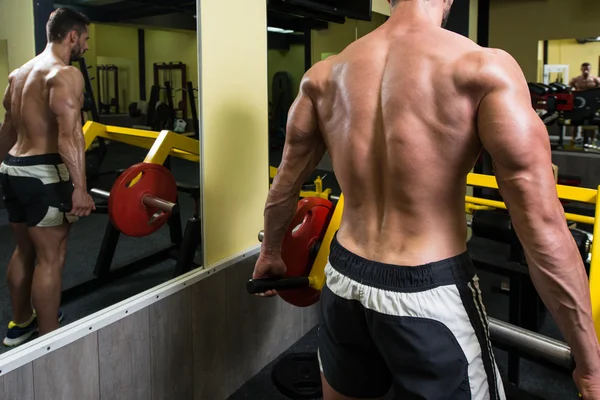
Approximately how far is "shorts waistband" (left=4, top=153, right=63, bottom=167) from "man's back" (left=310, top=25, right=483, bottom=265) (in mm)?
A: 832

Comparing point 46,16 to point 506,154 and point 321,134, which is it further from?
point 506,154

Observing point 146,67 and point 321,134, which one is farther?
point 146,67

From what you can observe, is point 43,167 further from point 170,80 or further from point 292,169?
point 292,169

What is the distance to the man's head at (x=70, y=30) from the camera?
1.34 meters

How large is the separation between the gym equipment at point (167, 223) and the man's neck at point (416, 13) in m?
0.90

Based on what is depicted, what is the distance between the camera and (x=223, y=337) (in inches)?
73.0

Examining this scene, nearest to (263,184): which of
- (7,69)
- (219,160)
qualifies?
(219,160)

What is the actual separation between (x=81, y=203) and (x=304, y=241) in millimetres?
666

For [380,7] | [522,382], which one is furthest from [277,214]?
[380,7]

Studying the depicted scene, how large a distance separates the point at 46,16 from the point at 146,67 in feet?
1.58

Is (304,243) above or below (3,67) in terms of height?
below

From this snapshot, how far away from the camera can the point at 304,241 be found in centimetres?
159

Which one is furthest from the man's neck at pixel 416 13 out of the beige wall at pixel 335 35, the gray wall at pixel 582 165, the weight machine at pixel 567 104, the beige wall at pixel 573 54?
the beige wall at pixel 573 54

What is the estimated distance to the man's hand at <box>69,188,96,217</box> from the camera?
1.53 metres
